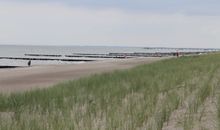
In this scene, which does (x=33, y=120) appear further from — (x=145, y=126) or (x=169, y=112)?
(x=169, y=112)

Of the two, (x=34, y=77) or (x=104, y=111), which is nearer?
(x=104, y=111)

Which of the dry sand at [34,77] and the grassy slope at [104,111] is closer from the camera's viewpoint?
the grassy slope at [104,111]

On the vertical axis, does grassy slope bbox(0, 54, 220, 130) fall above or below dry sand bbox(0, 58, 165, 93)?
above

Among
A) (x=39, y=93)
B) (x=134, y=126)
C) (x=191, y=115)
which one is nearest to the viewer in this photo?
(x=134, y=126)

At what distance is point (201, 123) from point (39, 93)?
7.95m

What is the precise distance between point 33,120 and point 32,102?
15.8 ft

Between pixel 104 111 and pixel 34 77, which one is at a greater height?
pixel 104 111

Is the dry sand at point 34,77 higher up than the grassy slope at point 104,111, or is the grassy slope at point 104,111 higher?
the grassy slope at point 104,111

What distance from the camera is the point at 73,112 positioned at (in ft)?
33.4

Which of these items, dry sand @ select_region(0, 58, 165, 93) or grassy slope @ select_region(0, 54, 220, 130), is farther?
dry sand @ select_region(0, 58, 165, 93)

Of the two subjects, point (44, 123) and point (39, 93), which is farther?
point (39, 93)

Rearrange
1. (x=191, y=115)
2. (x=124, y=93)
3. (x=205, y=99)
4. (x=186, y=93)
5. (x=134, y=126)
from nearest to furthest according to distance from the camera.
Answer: (x=134, y=126)
(x=191, y=115)
(x=205, y=99)
(x=186, y=93)
(x=124, y=93)

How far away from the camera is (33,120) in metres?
8.78

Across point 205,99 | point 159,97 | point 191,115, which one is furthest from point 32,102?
point 191,115
